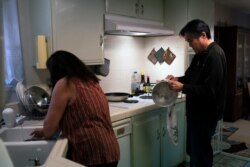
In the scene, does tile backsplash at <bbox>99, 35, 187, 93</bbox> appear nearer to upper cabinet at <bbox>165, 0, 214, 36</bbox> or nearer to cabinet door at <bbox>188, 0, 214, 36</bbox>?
upper cabinet at <bbox>165, 0, 214, 36</bbox>

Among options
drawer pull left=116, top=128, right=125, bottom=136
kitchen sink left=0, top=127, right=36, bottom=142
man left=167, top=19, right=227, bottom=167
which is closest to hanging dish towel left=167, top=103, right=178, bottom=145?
man left=167, top=19, right=227, bottom=167

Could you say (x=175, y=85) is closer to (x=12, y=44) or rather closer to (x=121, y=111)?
(x=121, y=111)

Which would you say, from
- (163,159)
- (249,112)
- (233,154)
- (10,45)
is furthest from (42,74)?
(249,112)

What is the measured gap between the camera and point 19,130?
5.73 ft

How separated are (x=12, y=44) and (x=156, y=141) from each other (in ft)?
4.99

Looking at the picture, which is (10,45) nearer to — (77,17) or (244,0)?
(77,17)

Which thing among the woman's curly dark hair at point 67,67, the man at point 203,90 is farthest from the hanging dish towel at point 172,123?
the woman's curly dark hair at point 67,67

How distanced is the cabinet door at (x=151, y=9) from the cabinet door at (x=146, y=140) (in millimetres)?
1030

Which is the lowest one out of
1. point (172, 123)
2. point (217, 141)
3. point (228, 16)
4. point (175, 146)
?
point (217, 141)

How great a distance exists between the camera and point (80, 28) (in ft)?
6.95

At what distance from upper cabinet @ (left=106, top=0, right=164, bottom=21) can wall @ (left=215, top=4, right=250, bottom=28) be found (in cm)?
231

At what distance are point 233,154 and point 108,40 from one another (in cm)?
212

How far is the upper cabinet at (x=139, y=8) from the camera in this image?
242 centimetres

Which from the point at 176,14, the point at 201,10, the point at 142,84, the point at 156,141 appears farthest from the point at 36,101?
the point at 201,10
